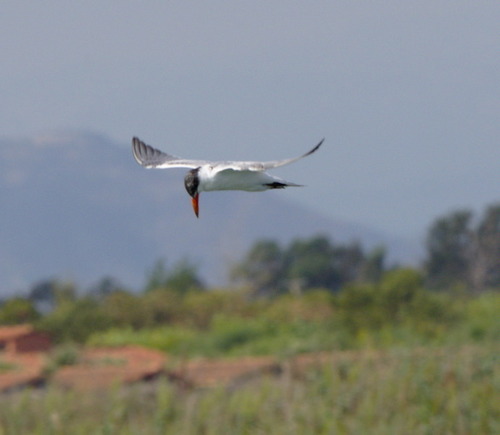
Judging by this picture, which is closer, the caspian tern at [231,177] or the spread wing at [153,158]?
the caspian tern at [231,177]

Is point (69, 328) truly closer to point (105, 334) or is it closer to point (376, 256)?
point (105, 334)

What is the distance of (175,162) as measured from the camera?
273cm

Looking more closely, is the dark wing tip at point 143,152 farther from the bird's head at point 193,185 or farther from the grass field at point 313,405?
the grass field at point 313,405

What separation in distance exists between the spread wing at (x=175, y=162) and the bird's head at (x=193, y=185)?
38 millimetres

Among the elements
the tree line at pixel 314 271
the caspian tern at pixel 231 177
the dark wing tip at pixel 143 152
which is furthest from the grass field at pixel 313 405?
the tree line at pixel 314 271

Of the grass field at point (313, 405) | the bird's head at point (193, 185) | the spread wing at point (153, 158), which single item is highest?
the spread wing at point (153, 158)

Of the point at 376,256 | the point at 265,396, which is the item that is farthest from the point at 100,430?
the point at 376,256

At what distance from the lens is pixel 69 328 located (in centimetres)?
2442

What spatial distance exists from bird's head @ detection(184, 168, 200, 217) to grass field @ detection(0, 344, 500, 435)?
806 centimetres

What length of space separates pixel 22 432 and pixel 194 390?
2845mm

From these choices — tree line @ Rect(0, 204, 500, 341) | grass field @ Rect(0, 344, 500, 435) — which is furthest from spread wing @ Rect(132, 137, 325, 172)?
tree line @ Rect(0, 204, 500, 341)

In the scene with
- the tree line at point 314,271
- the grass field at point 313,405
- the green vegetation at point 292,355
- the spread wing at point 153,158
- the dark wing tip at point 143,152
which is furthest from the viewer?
the tree line at point 314,271

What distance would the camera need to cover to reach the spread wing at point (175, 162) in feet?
7.82

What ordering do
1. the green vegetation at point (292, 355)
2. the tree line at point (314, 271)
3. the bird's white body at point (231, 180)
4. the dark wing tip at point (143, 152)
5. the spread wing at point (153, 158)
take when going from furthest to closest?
the tree line at point (314, 271), the green vegetation at point (292, 355), the dark wing tip at point (143, 152), the spread wing at point (153, 158), the bird's white body at point (231, 180)
